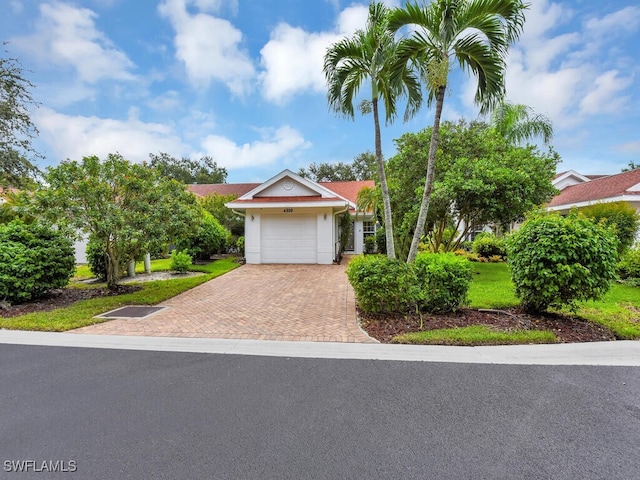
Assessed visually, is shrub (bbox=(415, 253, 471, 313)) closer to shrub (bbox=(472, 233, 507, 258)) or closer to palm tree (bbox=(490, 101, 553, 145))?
shrub (bbox=(472, 233, 507, 258))

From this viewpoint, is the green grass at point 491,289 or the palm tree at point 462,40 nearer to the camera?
the palm tree at point 462,40

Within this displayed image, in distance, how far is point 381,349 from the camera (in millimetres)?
4707

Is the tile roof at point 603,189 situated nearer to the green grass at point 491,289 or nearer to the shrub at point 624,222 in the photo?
the shrub at point 624,222

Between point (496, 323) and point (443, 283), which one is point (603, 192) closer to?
point (496, 323)

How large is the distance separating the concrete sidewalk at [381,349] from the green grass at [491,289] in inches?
73.1

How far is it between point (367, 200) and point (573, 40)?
9.68 m

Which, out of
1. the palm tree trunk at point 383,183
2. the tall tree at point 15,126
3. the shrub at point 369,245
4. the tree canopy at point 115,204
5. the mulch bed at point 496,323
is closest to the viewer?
the mulch bed at point 496,323

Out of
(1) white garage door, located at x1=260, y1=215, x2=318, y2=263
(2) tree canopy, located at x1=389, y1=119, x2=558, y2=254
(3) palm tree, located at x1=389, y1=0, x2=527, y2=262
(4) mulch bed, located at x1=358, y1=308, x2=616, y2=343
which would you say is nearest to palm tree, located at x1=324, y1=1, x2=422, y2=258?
(3) palm tree, located at x1=389, y1=0, x2=527, y2=262

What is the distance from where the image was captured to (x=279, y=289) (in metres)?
Result: 9.47

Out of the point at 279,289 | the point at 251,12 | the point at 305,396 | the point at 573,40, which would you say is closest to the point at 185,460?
the point at 305,396

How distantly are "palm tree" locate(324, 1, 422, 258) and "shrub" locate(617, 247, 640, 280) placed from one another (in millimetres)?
8691


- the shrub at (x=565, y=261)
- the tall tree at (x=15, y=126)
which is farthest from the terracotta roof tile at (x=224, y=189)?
the shrub at (x=565, y=261)

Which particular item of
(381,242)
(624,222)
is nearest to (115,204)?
(381,242)

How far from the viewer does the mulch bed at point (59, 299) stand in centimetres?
701
